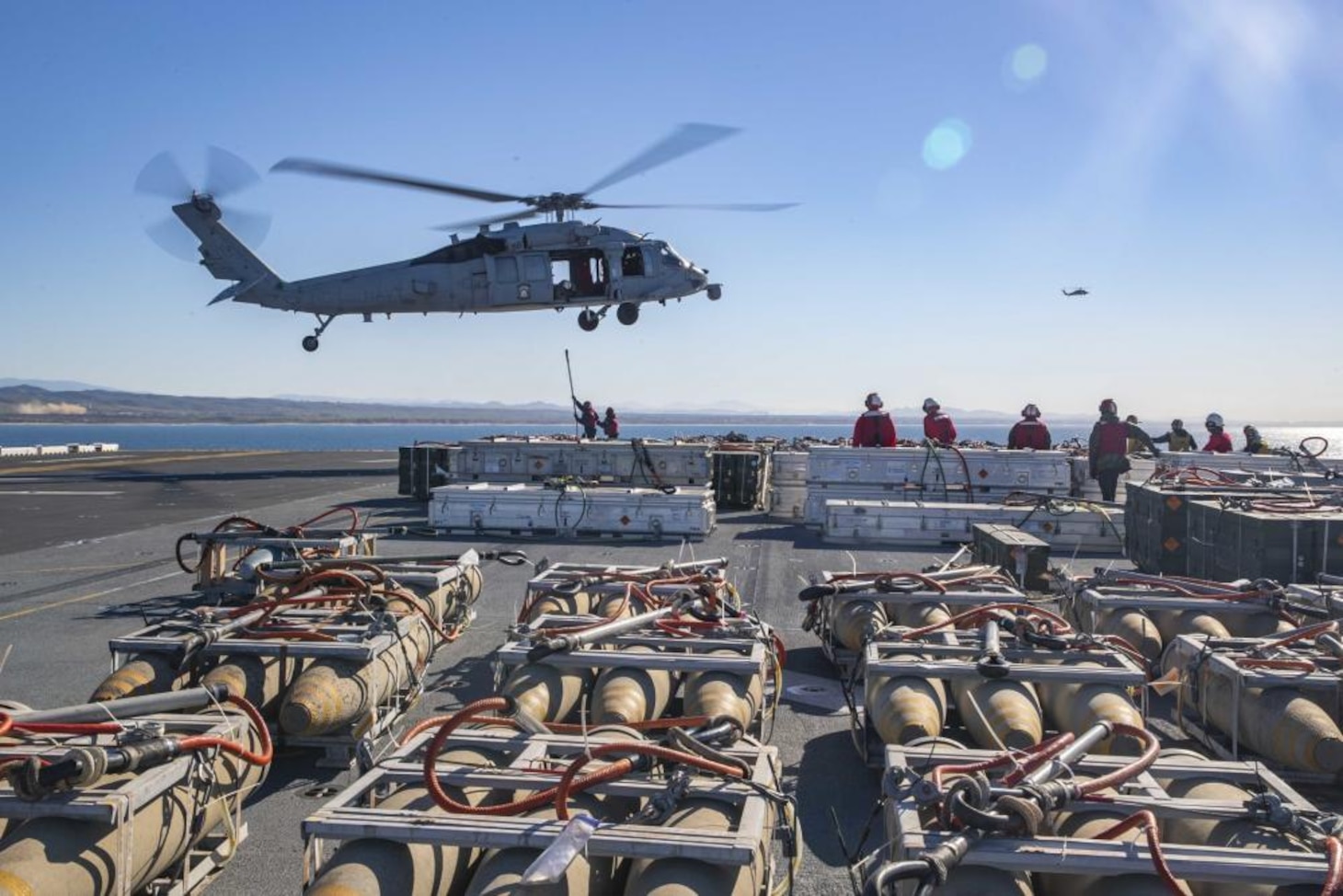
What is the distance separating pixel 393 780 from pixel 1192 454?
2274cm

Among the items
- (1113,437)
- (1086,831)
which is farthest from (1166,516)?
(1086,831)

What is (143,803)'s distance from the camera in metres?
4.12

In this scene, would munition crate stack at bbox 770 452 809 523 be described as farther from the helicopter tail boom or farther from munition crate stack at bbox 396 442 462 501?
the helicopter tail boom

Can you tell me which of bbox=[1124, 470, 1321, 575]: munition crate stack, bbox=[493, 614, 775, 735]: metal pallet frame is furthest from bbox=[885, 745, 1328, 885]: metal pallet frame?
bbox=[1124, 470, 1321, 575]: munition crate stack

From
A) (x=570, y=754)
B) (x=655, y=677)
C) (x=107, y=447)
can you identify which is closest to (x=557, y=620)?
(x=655, y=677)

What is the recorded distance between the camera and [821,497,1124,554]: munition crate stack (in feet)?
55.4

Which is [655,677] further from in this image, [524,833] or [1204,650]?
[1204,650]

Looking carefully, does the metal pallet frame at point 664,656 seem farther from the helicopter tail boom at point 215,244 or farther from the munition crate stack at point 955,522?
the helicopter tail boom at point 215,244

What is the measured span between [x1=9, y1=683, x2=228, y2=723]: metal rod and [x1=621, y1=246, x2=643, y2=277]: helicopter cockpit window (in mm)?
21563

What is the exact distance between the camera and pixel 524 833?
11.8 ft

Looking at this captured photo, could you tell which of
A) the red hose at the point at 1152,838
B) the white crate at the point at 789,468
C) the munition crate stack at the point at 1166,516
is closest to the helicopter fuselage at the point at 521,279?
the white crate at the point at 789,468

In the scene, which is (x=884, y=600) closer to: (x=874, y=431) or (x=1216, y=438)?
(x=874, y=431)

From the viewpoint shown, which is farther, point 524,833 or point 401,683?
point 401,683

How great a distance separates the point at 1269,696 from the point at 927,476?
1353 centimetres
